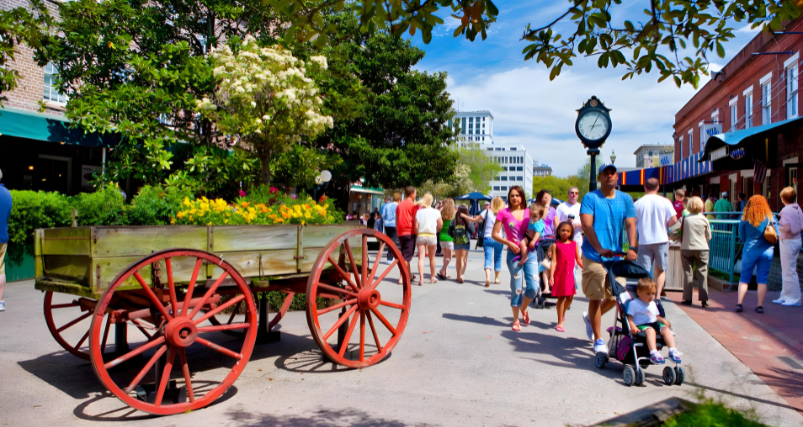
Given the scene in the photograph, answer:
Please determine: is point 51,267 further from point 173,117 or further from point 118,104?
point 173,117

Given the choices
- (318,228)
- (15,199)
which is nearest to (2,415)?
(318,228)

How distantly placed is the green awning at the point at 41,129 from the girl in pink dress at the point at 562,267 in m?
10.0

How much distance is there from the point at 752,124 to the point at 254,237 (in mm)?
23776

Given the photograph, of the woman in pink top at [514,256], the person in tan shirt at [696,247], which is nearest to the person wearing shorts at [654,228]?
the person in tan shirt at [696,247]

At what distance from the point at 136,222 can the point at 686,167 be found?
20.2 m

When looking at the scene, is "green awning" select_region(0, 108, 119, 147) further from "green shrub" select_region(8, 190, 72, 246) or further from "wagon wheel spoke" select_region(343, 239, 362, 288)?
"wagon wheel spoke" select_region(343, 239, 362, 288)

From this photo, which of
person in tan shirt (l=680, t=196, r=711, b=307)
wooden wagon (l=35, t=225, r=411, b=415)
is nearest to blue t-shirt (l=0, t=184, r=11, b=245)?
wooden wagon (l=35, t=225, r=411, b=415)

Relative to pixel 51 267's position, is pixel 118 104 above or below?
above

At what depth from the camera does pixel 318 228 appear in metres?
4.90

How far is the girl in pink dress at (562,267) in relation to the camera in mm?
6523

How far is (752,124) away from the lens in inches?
887

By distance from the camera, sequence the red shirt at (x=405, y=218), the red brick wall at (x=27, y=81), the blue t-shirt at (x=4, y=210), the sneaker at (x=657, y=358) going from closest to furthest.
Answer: the sneaker at (x=657, y=358)
the blue t-shirt at (x=4, y=210)
the red shirt at (x=405, y=218)
the red brick wall at (x=27, y=81)

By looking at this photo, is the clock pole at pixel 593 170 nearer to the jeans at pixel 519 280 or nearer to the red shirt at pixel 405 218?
the jeans at pixel 519 280

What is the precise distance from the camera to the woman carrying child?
15.4 feet
